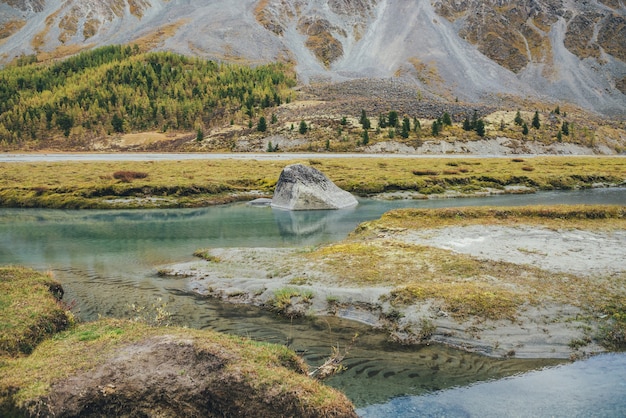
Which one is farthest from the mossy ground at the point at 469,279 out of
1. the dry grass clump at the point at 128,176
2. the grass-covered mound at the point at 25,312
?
the dry grass clump at the point at 128,176

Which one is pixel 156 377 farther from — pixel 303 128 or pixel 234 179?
pixel 303 128

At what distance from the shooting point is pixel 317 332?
15.1 metres

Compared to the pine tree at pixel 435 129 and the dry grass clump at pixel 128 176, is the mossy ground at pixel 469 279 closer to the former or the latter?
the dry grass clump at pixel 128 176

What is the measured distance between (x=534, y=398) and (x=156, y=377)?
877cm

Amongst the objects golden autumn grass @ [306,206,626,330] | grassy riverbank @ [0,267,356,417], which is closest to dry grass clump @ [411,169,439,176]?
golden autumn grass @ [306,206,626,330]

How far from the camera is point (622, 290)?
54.6ft

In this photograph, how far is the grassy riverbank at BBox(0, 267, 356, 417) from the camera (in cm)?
894

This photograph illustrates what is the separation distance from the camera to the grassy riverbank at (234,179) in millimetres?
52000

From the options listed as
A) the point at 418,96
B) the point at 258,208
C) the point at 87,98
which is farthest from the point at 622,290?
the point at 87,98

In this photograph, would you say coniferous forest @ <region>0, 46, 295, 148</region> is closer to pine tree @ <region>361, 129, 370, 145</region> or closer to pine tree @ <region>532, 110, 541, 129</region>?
pine tree @ <region>361, 129, 370, 145</region>

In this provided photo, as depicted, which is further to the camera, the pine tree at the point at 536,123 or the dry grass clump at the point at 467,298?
the pine tree at the point at 536,123

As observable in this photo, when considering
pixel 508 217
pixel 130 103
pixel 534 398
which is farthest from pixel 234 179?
pixel 130 103

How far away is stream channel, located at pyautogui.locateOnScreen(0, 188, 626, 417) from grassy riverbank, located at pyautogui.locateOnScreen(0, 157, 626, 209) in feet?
49.6

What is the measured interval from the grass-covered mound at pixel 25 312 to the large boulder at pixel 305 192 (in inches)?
1210
